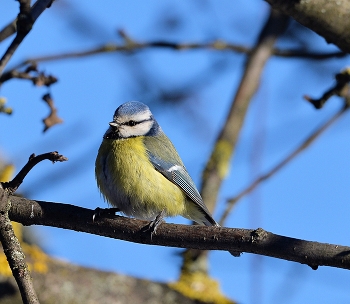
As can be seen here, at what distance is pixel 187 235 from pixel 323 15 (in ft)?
4.02

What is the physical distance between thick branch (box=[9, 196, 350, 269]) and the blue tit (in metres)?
0.59

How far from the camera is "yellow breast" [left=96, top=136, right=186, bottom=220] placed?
10.2 ft

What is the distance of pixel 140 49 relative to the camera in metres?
4.14

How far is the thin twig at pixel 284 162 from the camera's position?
3.68 metres

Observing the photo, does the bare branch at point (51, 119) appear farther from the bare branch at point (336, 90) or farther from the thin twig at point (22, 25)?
the bare branch at point (336, 90)

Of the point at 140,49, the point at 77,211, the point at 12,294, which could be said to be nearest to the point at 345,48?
the point at 77,211

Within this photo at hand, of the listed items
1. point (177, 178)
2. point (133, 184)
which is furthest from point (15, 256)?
point (177, 178)

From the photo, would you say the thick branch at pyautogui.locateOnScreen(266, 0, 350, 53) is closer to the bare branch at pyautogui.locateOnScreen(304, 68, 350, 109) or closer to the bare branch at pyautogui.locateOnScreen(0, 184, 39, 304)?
the bare branch at pyautogui.locateOnScreen(304, 68, 350, 109)

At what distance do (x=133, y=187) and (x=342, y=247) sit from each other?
1.44m

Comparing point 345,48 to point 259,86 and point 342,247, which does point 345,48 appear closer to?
point 342,247

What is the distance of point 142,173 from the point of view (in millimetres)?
3170

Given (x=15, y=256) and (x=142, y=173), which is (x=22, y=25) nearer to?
(x=15, y=256)

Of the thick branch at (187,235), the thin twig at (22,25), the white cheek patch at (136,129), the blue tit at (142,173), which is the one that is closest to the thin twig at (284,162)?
the blue tit at (142,173)

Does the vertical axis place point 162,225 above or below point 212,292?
below
